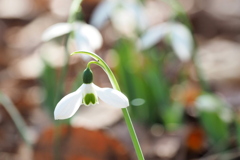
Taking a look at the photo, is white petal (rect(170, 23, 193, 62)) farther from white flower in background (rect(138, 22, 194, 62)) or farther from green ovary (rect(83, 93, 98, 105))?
green ovary (rect(83, 93, 98, 105))

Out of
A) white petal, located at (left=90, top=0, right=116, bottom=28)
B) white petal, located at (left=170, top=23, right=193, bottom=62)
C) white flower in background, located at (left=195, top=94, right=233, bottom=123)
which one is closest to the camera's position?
white flower in background, located at (left=195, top=94, right=233, bottom=123)

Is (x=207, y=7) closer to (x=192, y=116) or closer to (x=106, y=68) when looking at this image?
(x=192, y=116)

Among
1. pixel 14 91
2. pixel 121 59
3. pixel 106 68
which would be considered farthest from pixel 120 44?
pixel 106 68

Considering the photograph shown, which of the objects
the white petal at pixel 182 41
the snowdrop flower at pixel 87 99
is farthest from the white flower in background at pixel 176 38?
the snowdrop flower at pixel 87 99

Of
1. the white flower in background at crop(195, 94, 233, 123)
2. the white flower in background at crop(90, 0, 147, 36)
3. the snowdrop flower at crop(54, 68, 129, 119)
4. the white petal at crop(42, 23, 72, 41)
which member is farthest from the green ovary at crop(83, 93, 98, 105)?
the white flower in background at crop(90, 0, 147, 36)

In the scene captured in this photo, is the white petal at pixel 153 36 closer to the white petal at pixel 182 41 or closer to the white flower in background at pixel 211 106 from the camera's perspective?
the white petal at pixel 182 41

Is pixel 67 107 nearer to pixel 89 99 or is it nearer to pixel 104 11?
pixel 89 99
